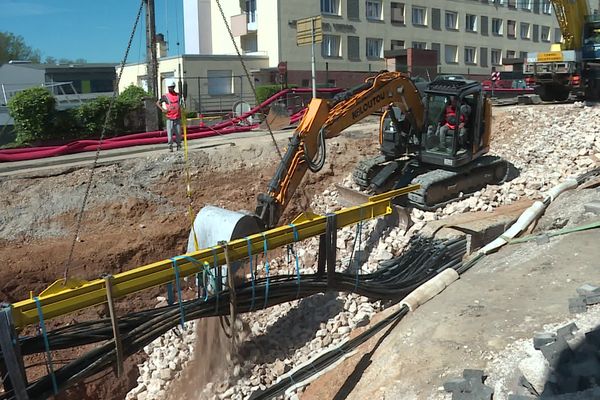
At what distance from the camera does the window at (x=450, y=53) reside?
40688 mm

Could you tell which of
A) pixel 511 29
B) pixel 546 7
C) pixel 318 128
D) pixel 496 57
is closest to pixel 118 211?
pixel 318 128

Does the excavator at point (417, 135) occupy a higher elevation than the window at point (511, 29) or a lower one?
lower

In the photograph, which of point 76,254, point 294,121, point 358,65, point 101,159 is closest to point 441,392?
point 76,254

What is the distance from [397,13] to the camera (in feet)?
123

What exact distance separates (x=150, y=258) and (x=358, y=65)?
27753 millimetres

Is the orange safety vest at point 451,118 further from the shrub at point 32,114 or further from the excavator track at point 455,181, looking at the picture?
the shrub at point 32,114

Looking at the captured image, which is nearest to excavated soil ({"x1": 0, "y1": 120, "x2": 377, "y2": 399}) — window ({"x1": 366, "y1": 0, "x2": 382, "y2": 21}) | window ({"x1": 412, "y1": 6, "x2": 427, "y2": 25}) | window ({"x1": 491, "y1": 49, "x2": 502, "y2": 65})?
window ({"x1": 366, "y1": 0, "x2": 382, "y2": 21})

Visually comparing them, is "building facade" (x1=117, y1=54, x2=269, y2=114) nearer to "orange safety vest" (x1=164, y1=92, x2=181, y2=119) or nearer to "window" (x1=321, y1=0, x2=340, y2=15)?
"window" (x1=321, y1=0, x2=340, y2=15)

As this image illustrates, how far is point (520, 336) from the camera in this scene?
5.37 m

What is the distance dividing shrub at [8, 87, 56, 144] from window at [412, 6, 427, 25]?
93.2 ft

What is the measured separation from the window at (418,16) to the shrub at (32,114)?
28.4 meters

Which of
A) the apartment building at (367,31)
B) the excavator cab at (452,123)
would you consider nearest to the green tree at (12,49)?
the apartment building at (367,31)

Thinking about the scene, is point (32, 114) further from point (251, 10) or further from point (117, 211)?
point (251, 10)

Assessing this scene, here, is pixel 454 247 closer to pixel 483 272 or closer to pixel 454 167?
pixel 483 272
